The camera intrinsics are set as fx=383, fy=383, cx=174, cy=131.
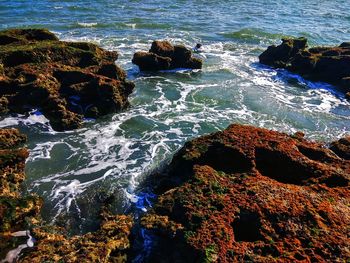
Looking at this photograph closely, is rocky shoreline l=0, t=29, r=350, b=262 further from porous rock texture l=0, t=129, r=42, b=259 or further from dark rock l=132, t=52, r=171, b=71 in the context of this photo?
dark rock l=132, t=52, r=171, b=71

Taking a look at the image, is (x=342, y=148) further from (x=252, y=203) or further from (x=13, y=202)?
(x=13, y=202)

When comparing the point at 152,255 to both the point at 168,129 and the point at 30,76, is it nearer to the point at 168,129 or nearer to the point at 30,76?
the point at 168,129

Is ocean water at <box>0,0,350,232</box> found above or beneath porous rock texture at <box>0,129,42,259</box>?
beneath

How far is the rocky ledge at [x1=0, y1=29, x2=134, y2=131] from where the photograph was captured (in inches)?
663

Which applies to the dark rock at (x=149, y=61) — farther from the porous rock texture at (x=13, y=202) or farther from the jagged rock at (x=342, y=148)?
the jagged rock at (x=342, y=148)

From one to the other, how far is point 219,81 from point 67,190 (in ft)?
44.4

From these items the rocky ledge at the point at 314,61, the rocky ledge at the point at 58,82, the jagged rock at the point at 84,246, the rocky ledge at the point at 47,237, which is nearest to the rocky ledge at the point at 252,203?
the jagged rock at the point at 84,246

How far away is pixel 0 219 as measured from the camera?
9969mm

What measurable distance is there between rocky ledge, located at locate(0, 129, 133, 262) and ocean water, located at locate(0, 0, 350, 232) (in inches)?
25.7

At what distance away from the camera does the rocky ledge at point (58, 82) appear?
16.8 metres

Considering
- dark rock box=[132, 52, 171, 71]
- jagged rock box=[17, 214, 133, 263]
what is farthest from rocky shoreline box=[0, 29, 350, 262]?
dark rock box=[132, 52, 171, 71]

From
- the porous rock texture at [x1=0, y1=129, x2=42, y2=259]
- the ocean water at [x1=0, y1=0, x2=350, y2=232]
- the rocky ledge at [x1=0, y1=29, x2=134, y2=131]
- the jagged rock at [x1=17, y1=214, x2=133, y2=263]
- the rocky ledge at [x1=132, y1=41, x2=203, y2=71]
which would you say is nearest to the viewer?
the jagged rock at [x1=17, y1=214, x2=133, y2=263]

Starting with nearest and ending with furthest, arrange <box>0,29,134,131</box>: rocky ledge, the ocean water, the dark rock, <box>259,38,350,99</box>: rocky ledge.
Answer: the ocean water < <box>0,29,134,131</box>: rocky ledge < the dark rock < <box>259,38,350,99</box>: rocky ledge

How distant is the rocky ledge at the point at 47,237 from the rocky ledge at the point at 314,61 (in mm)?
17913
